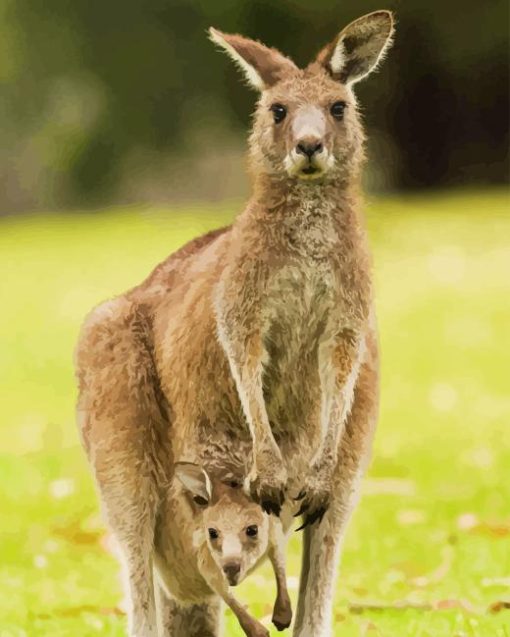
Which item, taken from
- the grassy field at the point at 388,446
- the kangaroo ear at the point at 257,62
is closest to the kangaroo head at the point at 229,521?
the grassy field at the point at 388,446

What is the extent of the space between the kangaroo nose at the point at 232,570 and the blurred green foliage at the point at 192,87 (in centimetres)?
1529

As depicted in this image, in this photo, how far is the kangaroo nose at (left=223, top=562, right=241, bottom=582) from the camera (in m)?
3.29

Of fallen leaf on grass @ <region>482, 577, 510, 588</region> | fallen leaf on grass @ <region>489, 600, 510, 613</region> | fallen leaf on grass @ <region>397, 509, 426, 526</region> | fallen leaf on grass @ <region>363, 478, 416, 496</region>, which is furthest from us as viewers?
fallen leaf on grass @ <region>363, 478, 416, 496</region>

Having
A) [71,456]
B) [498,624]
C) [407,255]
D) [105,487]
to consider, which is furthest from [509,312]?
[105,487]

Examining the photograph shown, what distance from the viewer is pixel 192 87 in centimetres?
1958

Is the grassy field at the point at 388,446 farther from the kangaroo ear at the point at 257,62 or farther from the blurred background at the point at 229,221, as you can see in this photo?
the kangaroo ear at the point at 257,62

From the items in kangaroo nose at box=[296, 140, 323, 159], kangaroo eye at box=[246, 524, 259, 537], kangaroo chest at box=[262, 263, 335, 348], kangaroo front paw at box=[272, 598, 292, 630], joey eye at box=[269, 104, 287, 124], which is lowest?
kangaroo front paw at box=[272, 598, 292, 630]

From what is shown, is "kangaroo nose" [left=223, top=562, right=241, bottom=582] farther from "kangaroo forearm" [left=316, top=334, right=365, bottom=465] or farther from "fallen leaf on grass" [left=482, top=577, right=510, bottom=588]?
"fallen leaf on grass" [left=482, top=577, right=510, bottom=588]

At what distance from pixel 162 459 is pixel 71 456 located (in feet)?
15.7

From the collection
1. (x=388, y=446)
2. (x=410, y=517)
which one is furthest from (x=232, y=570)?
(x=388, y=446)

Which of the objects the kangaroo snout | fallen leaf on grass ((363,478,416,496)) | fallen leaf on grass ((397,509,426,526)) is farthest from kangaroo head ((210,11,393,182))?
fallen leaf on grass ((363,478,416,496))

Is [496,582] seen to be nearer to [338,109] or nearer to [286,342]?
[286,342]

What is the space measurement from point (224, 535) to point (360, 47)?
106cm

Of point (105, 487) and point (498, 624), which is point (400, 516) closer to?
point (498, 624)
